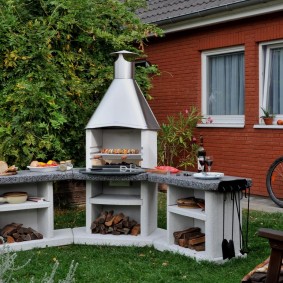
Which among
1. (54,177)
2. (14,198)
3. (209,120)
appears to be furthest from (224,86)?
(14,198)

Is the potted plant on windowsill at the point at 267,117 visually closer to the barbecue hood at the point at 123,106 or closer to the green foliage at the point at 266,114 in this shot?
the green foliage at the point at 266,114

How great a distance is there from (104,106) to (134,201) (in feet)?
4.10

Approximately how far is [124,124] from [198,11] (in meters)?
4.58

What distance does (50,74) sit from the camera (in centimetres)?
885

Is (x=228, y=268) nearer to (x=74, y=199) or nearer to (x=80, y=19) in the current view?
(x=74, y=199)

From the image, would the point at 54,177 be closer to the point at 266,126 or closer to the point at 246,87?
the point at 266,126

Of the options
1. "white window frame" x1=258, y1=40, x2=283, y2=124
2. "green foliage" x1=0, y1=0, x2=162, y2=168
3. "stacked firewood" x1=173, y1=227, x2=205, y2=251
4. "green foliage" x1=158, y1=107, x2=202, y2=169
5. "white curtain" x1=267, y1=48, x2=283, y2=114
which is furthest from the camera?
"green foliage" x1=158, y1=107, x2=202, y2=169

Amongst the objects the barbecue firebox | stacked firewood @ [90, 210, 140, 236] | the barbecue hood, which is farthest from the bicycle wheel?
stacked firewood @ [90, 210, 140, 236]

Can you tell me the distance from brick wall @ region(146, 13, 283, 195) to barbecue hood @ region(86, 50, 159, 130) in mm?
3471

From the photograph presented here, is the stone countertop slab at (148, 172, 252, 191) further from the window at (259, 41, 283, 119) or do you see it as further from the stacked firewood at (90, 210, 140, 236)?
the window at (259, 41, 283, 119)

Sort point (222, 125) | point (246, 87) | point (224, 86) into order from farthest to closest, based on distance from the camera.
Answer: point (224, 86) < point (222, 125) < point (246, 87)

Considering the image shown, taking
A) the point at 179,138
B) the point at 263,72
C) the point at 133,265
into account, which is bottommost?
the point at 133,265

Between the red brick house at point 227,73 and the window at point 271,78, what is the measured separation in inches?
0.7

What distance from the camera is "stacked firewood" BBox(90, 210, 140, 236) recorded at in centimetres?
732
